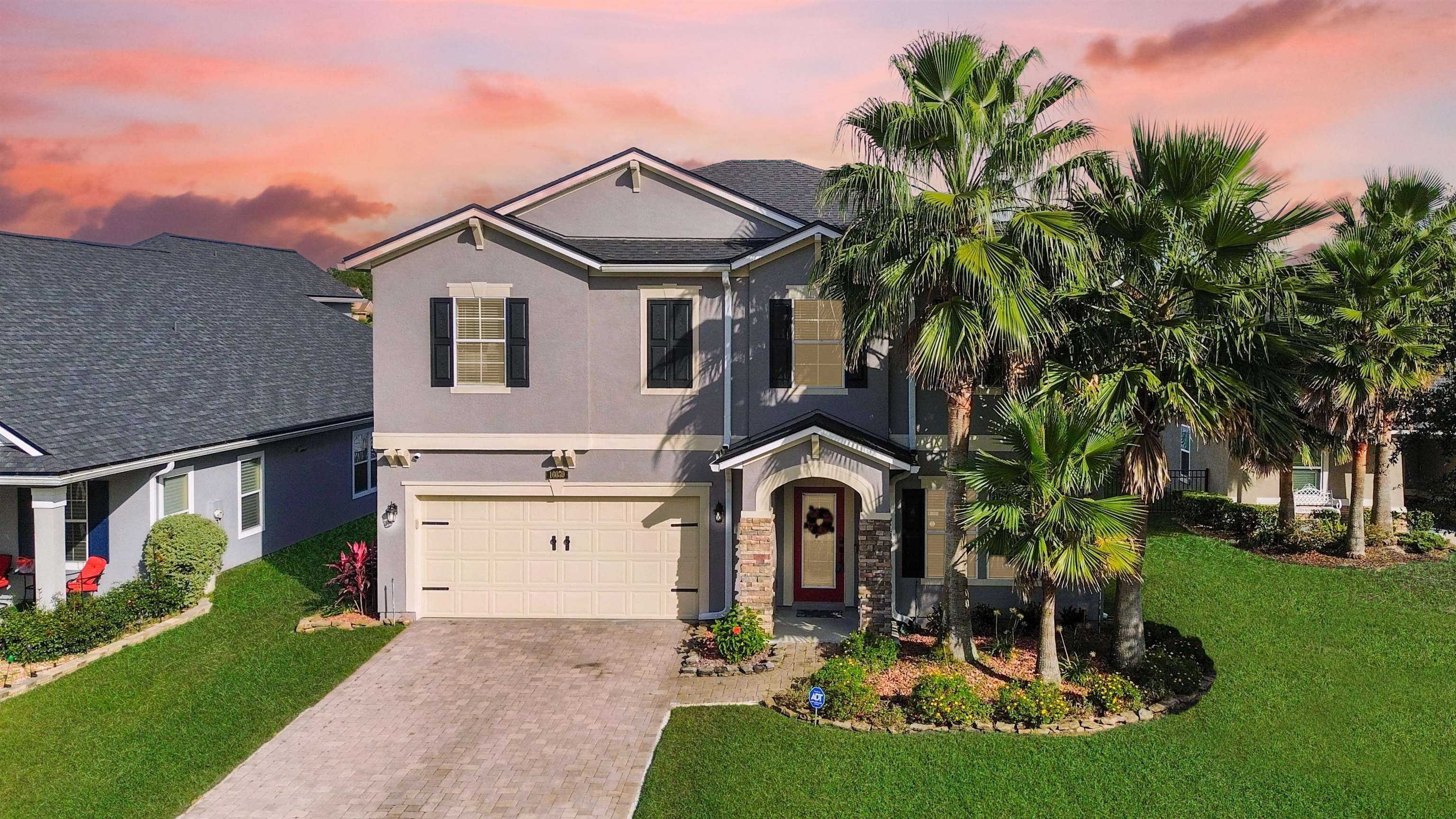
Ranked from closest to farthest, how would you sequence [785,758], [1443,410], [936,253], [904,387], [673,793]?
[673,793], [785,758], [936,253], [904,387], [1443,410]

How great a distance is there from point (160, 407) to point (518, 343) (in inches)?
296

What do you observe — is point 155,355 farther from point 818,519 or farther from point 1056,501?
point 1056,501

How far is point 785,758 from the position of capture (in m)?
9.71

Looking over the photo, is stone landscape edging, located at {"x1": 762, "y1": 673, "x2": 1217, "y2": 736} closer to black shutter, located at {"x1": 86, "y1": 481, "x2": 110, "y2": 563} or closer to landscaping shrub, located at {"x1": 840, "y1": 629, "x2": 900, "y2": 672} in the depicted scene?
landscaping shrub, located at {"x1": 840, "y1": 629, "x2": 900, "y2": 672}

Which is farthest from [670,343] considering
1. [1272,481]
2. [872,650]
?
[1272,481]

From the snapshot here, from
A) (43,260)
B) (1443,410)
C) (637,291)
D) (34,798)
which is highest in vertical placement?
(43,260)

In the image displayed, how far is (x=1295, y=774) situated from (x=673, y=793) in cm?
648

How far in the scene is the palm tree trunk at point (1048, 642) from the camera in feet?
37.1

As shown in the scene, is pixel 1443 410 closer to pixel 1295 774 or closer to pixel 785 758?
pixel 1295 774

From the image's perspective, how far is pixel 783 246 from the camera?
45.6 ft

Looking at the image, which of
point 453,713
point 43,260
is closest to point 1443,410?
point 453,713

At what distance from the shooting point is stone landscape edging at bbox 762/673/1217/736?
10305mm

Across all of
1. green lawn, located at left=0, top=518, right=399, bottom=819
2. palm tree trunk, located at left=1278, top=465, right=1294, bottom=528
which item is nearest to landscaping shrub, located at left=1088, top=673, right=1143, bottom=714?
green lawn, located at left=0, top=518, right=399, bottom=819

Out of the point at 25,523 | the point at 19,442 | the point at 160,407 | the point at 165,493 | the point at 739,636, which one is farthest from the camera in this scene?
the point at 160,407
